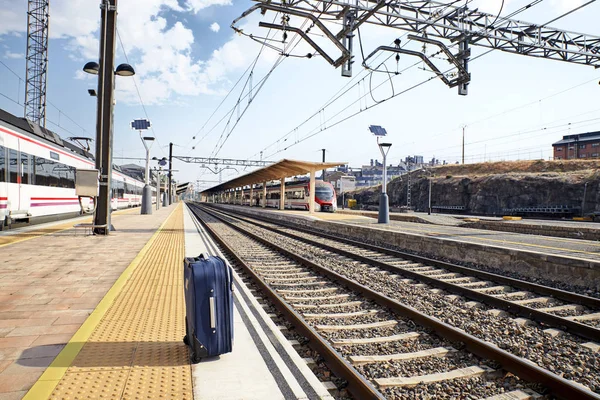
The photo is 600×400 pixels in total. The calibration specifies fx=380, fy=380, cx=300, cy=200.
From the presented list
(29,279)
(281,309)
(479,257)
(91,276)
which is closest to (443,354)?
(281,309)

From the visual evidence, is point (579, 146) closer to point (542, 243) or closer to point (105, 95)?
point (542, 243)

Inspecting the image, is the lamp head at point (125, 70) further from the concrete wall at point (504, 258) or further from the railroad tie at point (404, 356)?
the railroad tie at point (404, 356)

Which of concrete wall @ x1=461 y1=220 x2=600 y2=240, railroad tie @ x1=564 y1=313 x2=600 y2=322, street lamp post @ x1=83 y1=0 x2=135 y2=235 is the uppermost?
street lamp post @ x1=83 y1=0 x2=135 y2=235

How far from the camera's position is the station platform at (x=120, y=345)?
2.75 metres

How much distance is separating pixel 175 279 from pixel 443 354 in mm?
4275

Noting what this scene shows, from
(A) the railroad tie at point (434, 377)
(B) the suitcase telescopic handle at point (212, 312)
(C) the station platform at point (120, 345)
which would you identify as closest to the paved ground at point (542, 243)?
(A) the railroad tie at point (434, 377)

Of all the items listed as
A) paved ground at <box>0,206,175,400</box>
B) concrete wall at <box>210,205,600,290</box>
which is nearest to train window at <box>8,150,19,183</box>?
paved ground at <box>0,206,175,400</box>

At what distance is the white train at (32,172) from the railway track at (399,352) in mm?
9597

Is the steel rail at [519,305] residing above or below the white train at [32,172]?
below

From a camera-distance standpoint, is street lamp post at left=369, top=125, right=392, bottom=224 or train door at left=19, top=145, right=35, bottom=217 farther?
street lamp post at left=369, top=125, right=392, bottom=224

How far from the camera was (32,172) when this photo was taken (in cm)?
1290

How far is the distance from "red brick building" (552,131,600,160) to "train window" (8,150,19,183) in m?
65.9

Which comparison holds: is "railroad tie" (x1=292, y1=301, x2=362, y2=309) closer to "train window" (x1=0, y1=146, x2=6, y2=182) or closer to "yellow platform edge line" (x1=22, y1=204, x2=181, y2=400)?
"yellow platform edge line" (x1=22, y1=204, x2=181, y2=400)

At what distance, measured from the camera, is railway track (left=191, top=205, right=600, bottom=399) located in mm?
3090
